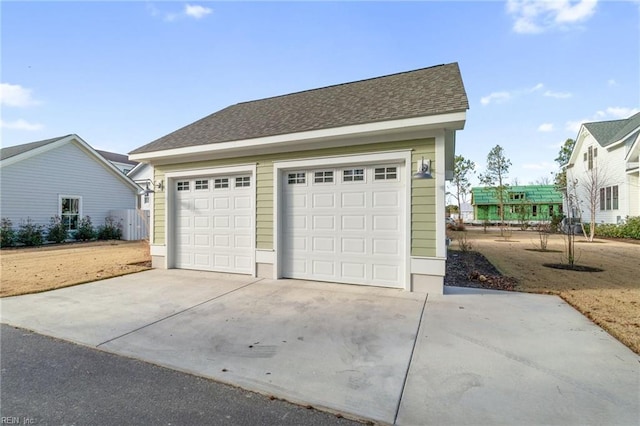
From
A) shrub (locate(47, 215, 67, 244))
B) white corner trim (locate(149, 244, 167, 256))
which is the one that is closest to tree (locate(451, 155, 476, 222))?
white corner trim (locate(149, 244, 167, 256))

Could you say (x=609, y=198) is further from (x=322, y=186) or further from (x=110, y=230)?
(x=110, y=230)

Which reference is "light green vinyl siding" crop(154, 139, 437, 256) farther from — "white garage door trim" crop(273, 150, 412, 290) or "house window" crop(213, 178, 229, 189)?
"house window" crop(213, 178, 229, 189)

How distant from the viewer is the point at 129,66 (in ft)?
31.8

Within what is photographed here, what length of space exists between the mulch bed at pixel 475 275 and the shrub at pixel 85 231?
18290 millimetres

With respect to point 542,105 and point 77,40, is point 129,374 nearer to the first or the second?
point 77,40

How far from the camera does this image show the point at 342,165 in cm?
633

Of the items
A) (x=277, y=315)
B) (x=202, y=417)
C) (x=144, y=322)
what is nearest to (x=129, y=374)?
(x=202, y=417)

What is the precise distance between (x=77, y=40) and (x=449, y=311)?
11.5m

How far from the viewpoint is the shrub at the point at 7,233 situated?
44.0 feet

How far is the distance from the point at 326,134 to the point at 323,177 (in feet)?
3.19

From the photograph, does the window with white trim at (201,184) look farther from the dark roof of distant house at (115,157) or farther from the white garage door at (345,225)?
the dark roof of distant house at (115,157)

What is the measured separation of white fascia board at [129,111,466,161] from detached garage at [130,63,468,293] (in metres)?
0.02

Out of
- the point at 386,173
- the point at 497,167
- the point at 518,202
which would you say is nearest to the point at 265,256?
the point at 386,173

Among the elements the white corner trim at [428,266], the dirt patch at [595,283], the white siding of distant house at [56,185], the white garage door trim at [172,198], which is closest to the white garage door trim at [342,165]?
the white corner trim at [428,266]
